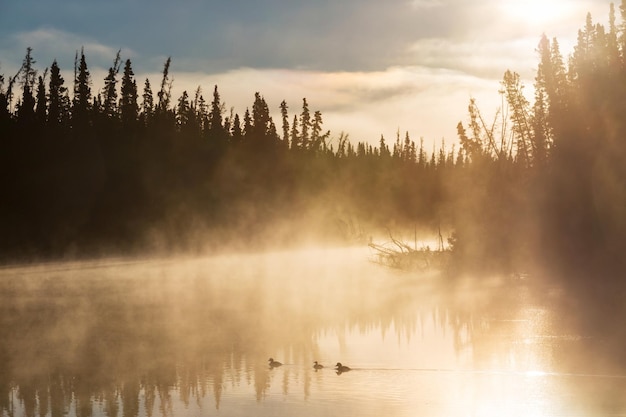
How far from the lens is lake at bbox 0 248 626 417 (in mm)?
17094

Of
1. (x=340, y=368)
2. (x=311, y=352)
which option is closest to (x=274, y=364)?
(x=340, y=368)

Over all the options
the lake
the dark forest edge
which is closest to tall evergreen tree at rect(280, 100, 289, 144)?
the dark forest edge

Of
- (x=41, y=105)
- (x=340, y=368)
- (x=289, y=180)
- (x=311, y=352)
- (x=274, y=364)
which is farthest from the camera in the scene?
(x=289, y=180)

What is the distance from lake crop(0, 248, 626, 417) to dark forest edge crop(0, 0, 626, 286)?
452 cm

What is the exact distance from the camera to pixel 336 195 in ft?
438

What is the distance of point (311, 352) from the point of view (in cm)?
2316

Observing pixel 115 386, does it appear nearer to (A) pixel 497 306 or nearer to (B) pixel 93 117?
(A) pixel 497 306

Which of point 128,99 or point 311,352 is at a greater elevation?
point 128,99

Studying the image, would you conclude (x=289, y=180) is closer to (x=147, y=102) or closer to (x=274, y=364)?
(x=147, y=102)

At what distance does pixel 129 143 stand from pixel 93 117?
16.6 feet

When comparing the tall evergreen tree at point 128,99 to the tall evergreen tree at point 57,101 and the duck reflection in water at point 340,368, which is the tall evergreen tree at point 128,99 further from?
the duck reflection in water at point 340,368

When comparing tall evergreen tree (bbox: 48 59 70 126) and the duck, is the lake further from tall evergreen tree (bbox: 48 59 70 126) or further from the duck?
tall evergreen tree (bbox: 48 59 70 126)

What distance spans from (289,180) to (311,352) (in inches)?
3706

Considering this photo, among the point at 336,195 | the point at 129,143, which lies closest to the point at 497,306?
the point at 129,143
